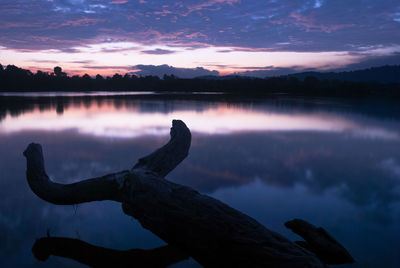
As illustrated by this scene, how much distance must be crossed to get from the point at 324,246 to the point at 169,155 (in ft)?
7.96

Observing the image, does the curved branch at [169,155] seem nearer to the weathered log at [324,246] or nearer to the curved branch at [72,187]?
the curved branch at [72,187]

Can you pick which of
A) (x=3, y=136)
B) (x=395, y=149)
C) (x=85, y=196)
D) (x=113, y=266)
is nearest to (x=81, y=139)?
(x=3, y=136)

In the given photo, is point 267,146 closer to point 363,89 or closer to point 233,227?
point 233,227

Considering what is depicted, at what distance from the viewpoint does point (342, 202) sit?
496 cm

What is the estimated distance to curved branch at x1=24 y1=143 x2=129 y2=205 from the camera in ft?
10.9

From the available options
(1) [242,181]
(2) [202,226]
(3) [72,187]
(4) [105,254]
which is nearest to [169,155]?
(3) [72,187]

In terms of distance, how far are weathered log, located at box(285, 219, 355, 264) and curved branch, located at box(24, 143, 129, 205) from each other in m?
2.40

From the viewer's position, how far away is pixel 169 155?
4.26 metres

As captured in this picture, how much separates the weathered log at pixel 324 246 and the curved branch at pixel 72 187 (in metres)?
2.40

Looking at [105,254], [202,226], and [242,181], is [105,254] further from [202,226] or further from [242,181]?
[242,181]

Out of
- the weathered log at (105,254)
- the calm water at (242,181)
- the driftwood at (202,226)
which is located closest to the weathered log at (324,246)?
the calm water at (242,181)

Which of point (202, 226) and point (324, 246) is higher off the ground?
point (202, 226)

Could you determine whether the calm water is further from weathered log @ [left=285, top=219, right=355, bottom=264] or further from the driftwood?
the driftwood

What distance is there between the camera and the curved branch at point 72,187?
3.32m
